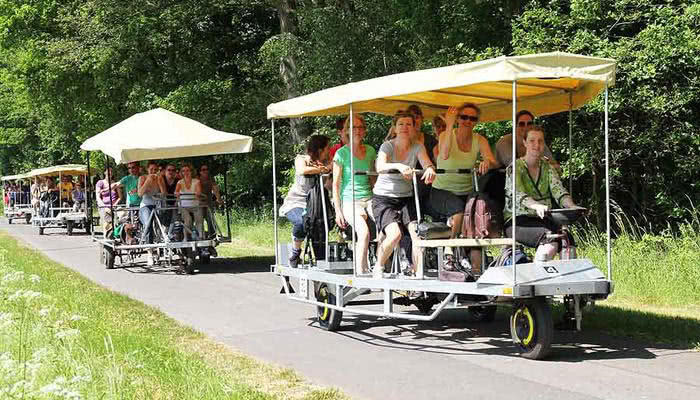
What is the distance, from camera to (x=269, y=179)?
35.0m

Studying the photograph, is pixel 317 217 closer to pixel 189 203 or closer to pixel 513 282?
pixel 513 282

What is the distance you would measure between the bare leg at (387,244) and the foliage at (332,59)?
238 cm

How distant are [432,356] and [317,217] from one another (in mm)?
2983

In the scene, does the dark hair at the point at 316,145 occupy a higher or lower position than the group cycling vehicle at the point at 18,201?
higher

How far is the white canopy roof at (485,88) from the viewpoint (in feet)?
25.7

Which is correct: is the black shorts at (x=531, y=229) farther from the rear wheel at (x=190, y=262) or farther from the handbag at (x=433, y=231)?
the rear wheel at (x=190, y=262)

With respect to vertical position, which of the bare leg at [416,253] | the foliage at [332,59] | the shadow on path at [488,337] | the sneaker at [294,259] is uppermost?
the foliage at [332,59]

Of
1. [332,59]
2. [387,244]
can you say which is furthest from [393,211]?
[332,59]

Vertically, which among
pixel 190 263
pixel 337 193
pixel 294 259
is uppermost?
pixel 337 193

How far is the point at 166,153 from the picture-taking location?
17531 mm

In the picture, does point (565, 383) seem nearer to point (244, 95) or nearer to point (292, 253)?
point (292, 253)

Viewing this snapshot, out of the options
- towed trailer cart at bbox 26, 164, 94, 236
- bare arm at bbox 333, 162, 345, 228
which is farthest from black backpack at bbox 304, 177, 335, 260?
towed trailer cart at bbox 26, 164, 94, 236

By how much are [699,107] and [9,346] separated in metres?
13.0

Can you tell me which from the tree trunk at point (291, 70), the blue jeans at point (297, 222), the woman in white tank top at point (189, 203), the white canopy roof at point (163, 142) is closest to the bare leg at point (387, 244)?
the blue jeans at point (297, 222)
